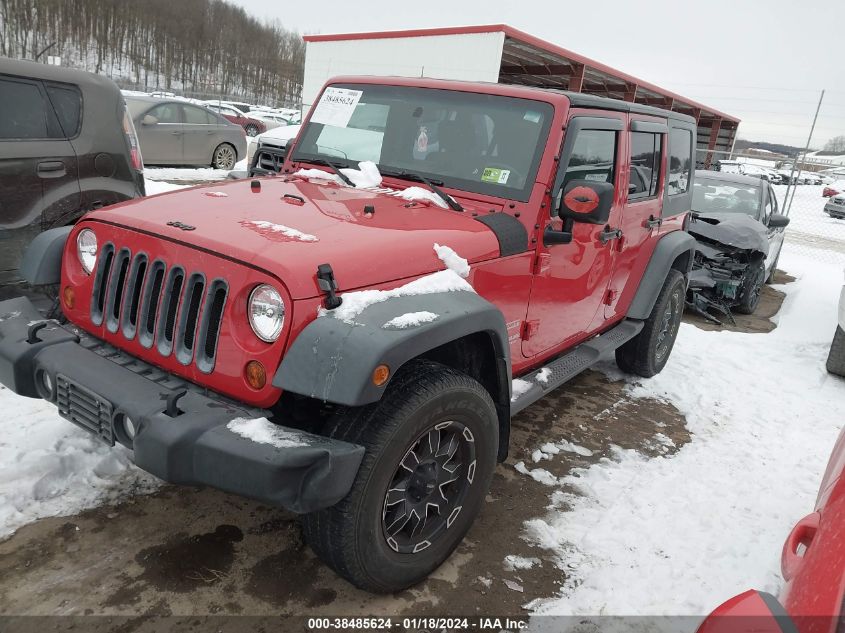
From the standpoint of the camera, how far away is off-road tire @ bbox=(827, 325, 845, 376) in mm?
5812

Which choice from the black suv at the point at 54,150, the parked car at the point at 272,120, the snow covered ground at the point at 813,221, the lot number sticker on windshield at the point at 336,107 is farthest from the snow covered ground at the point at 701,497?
the parked car at the point at 272,120

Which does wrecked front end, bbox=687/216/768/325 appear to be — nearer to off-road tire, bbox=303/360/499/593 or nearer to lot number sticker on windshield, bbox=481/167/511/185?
lot number sticker on windshield, bbox=481/167/511/185

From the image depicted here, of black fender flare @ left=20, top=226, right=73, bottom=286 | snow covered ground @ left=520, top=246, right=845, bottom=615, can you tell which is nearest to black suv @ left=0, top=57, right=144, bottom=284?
black fender flare @ left=20, top=226, right=73, bottom=286

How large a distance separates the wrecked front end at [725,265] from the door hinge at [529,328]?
4982 millimetres

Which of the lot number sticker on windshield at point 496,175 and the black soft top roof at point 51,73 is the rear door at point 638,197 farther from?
the black soft top roof at point 51,73

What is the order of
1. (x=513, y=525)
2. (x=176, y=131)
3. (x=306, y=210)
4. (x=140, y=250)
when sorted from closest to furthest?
(x=140, y=250) → (x=306, y=210) → (x=513, y=525) → (x=176, y=131)

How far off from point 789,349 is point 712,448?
10.4 ft

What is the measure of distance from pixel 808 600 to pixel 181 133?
13391 millimetres

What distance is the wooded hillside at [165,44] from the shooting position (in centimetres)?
4525

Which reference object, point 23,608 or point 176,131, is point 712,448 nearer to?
point 23,608

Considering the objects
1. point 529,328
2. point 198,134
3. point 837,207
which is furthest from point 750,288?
point 837,207

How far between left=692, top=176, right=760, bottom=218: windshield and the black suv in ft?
23.7

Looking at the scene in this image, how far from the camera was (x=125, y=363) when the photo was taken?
239 centimetres

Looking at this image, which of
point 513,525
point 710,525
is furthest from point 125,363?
point 710,525
